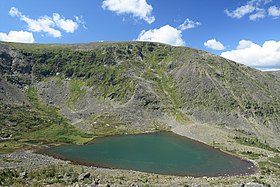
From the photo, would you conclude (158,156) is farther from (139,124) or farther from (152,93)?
(152,93)

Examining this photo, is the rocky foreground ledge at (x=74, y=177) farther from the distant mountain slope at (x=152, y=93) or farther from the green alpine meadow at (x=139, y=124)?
the distant mountain slope at (x=152, y=93)

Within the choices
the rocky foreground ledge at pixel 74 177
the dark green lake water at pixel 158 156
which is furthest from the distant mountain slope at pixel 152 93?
the rocky foreground ledge at pixel 74 177

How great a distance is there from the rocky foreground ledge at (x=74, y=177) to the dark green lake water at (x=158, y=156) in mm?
7636

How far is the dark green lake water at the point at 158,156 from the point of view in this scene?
7569 centimetres

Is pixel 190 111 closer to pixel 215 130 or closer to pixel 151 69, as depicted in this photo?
pixel 215 130

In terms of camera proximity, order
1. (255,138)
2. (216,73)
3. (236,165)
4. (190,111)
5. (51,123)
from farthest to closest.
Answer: (216,73), (190,111), (51,123), (255,138), (236,165)

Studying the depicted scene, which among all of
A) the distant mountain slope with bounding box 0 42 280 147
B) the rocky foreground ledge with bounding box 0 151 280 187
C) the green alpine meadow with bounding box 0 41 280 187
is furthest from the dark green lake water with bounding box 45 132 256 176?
the distant mountain slope with bounding box 0 42 280 147

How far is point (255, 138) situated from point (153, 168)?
6255cm

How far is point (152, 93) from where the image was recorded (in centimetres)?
16950

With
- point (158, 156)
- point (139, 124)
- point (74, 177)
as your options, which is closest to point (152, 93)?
point (139, 124)

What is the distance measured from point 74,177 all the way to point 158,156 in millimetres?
38730

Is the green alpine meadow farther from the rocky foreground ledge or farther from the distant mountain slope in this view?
the distant mountain slope

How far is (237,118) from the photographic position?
468 feet

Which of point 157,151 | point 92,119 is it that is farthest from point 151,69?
point 157,151
